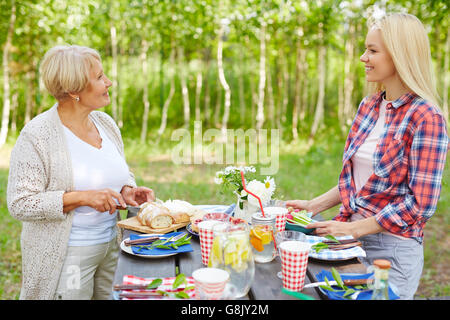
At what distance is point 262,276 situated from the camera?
5.55 ft

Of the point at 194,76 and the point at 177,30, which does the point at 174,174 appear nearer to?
the point at 177,30

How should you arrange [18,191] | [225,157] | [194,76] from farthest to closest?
[194,76]
[225,157]
[18,191]

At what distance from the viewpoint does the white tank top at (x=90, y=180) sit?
7.54ft

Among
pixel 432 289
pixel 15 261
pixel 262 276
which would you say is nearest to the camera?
pixel 262 276

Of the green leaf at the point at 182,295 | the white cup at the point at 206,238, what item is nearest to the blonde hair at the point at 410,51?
the white cup at the point at 206,238

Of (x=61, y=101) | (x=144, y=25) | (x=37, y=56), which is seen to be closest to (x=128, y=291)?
(x=61, y=101)

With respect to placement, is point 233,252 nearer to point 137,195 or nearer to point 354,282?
point 354,282

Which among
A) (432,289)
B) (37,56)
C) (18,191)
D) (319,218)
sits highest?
(37,56)

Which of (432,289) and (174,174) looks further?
(174,174)

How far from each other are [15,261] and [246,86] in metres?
9.85

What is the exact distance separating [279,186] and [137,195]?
4.14 metres

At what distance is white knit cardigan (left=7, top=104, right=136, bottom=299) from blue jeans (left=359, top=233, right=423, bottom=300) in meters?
1.45

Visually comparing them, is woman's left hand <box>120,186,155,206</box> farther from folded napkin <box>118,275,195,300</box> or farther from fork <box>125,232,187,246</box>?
folded napkin <box>118,275,195,300</box>

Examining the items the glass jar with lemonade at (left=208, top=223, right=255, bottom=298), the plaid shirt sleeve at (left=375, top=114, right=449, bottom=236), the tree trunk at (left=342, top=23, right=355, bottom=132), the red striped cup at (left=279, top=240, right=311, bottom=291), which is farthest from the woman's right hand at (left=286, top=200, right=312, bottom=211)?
the tree trunk at (left=342, top=23, right=355, bottom=132)
